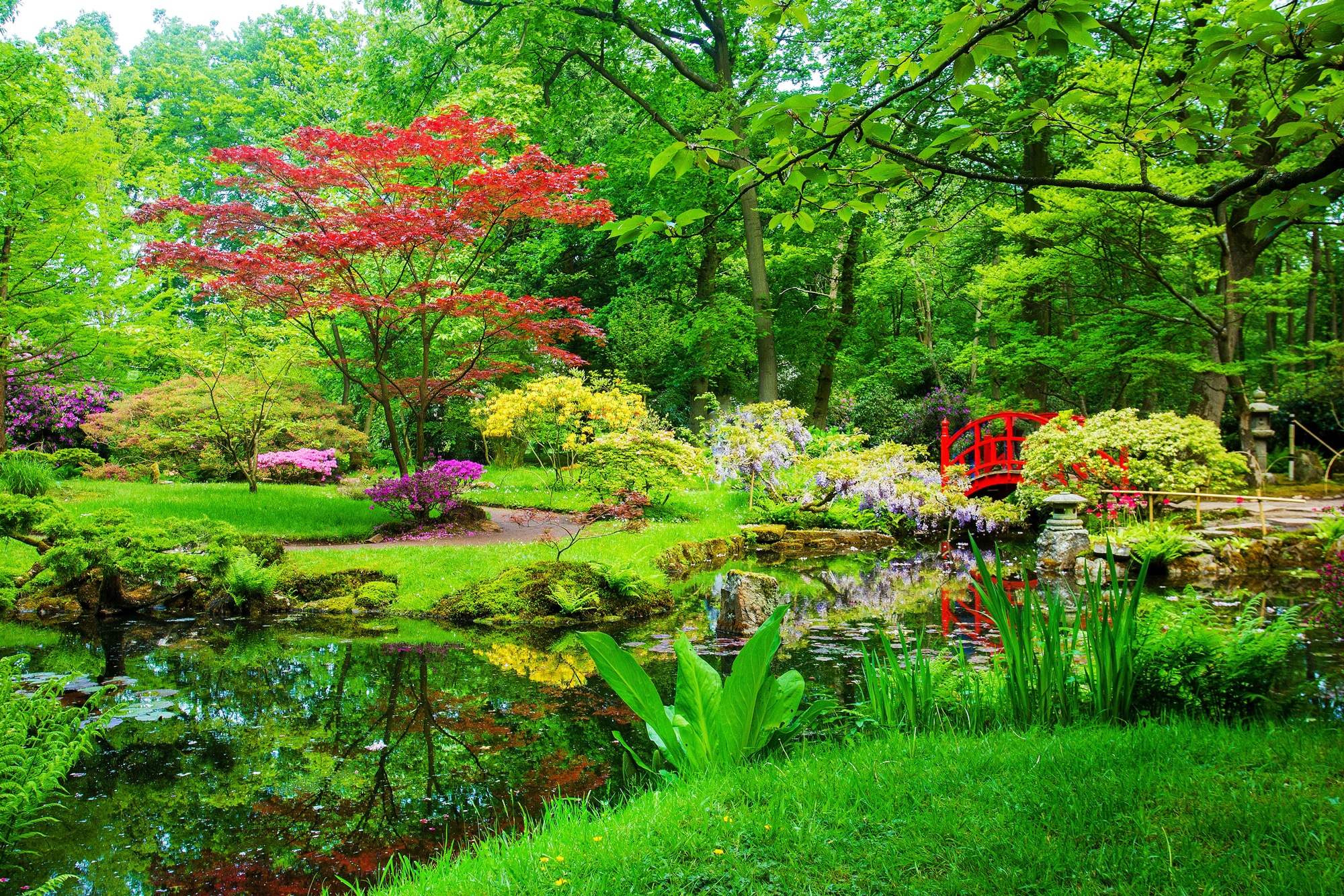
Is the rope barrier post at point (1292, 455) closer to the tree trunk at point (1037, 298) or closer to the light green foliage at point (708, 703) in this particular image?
the tree trunk at point (1037, 298)

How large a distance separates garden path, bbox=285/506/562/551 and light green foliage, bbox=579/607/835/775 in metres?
6.16

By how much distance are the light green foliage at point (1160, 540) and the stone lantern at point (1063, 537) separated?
42 centimetres

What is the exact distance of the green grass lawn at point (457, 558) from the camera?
7242 mm

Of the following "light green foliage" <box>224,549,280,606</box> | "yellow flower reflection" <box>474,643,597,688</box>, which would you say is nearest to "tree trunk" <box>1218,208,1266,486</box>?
"yellow flower reflection" <box>474,643,597,688</box>

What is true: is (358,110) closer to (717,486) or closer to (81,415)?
(81,415)

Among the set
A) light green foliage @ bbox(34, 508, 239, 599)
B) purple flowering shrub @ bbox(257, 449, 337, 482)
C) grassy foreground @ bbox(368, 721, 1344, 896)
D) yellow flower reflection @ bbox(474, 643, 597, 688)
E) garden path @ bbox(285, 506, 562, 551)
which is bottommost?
yellow flower reflection @ bbox(474, 643, 597, 688)

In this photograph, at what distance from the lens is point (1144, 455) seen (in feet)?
34.8

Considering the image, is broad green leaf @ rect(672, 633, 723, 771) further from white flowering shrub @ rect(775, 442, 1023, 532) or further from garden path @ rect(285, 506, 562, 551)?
white flowering shrub @ rect(775, 442, 1023, 532)

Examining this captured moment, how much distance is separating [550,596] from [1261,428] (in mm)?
11354

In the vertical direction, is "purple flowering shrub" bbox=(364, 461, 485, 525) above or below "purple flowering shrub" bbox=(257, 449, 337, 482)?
below

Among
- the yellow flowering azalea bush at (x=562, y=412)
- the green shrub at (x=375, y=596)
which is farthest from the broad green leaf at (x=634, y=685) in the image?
the yellow flowering azalea bush at (x=562, y=412)

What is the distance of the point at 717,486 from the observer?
47.9 feet

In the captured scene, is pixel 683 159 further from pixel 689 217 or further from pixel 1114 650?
pixel 1114 650

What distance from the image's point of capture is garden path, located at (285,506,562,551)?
9.01 meters
